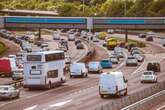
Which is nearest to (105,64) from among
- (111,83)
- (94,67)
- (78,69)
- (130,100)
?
(94,67)

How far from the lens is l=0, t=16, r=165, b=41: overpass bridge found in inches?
4537

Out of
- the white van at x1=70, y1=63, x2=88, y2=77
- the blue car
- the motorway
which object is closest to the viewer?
the motorway

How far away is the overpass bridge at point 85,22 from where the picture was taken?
115250 mm

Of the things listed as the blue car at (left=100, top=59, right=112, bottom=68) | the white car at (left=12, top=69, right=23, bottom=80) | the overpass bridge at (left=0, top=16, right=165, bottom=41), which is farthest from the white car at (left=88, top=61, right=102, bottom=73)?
the overpass bridge at (left=0, top=16, right=165, bottom=41)

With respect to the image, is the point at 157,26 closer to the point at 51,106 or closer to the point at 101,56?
the point at 101,56

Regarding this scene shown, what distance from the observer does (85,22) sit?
115m

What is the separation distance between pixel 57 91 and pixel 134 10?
457 feet

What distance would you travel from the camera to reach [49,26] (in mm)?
117125

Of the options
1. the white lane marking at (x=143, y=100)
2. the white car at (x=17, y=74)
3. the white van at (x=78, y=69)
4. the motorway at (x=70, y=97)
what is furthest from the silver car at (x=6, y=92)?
the white van at (x=78, y=69)

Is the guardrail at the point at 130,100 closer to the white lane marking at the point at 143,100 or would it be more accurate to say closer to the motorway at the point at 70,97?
the white lane marking at the point at 143,100

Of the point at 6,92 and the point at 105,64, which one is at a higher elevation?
the point at 6,92

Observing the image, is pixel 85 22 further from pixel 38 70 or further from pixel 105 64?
pixel 38 70

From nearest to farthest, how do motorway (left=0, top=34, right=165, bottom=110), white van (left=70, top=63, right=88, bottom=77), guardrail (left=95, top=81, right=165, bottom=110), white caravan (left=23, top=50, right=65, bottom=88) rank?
guardrail (left=95, top=81, right=165, bottom=110)
motorway (left=0, top=34, right=165, bottom=110)
white caravan (left=23, top=50, right=65, bottom=88)
white van (left=70, top=63, right=88, bottom=77)

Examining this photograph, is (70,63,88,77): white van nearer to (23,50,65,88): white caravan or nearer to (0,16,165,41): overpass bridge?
(23,50,65,88): white caravan
